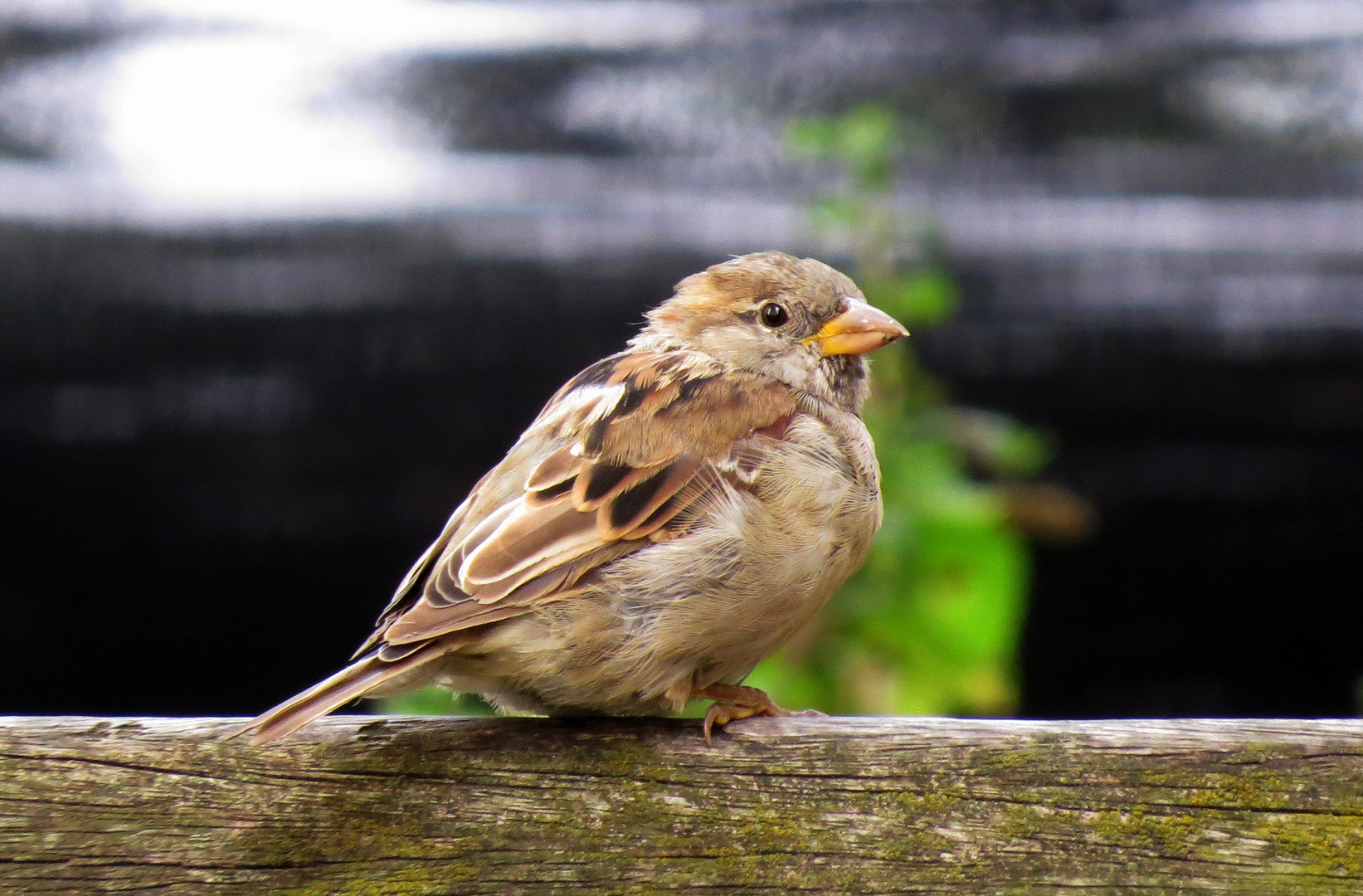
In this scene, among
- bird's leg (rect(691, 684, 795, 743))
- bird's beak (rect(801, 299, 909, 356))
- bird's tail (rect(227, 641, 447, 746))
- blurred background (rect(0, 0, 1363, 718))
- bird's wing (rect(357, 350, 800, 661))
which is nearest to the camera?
bird's tail (rect(227, 641, 447, 746))

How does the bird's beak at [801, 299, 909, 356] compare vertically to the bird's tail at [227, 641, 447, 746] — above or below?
above

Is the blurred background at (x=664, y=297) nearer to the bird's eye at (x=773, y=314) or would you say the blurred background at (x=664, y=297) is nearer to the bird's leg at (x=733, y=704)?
the bird's eye at (x=773, y=314)

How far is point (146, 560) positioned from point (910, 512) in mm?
1719

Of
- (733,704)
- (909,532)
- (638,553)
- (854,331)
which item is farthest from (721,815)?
(909,532)

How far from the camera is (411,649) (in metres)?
2.04

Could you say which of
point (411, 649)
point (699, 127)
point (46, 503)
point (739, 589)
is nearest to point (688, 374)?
point (739, 589)

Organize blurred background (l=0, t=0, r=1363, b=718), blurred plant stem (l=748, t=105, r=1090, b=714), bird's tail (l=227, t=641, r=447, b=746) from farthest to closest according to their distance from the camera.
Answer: blurred plant stem (l=748, t=105, r=1090, b=714) → blurred background (l=0, t=0, r=1363, b=718) → bird's tail (l=227, t=641, r=447, b=746)

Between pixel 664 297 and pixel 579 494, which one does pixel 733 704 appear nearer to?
pixel 579 494

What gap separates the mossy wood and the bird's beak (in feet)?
3.78

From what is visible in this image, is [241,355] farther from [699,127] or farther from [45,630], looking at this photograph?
[699,127]

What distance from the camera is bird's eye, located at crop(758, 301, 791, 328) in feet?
9.85

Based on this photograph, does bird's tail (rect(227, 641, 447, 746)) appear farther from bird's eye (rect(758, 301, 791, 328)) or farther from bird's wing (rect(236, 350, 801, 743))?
bird's eye (rect(758, 301, 791, 328))

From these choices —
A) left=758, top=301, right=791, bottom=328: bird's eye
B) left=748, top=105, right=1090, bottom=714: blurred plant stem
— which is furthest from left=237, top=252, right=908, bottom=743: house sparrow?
left=748, top=105, right=1090, bottom=714: blurred plant stem

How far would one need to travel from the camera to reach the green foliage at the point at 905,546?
3529 mm
